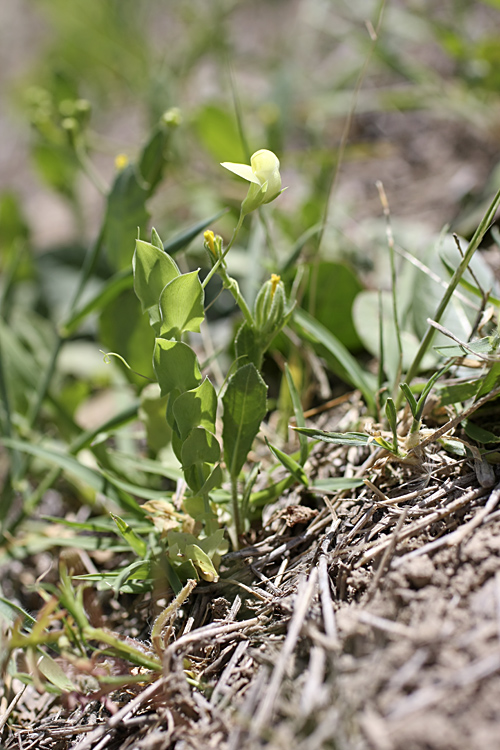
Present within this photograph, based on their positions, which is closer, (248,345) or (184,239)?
(248,345)

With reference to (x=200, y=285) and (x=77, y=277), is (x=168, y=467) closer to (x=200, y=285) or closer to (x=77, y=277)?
(x=200, y=285)

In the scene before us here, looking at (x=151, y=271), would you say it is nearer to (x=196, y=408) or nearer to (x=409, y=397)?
(x=196, y=408)

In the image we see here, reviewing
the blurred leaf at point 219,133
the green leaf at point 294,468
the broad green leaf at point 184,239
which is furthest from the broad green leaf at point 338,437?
the blurred leaf at point 219,133

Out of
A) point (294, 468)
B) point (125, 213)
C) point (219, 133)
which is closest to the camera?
point (294, 468)

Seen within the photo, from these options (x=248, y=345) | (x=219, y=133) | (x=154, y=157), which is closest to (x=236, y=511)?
(x=248, y=345)

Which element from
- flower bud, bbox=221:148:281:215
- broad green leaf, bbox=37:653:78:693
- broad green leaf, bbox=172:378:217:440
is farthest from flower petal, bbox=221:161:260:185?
broad green leaf, bbox=37:653:78:693

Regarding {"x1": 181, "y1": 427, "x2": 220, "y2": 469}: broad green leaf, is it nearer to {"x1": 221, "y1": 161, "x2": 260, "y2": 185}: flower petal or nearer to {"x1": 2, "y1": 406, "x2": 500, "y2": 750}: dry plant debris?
{"x1": 2, "y1": 406, "x2": 500, "y2": 750}: dry plant debris

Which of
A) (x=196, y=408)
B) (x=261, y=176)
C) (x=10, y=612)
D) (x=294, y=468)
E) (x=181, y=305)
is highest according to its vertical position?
(x=261, y=176)

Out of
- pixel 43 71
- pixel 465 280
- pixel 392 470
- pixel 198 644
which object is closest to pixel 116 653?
pixel 198 644
